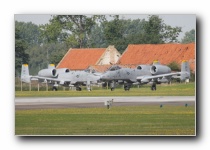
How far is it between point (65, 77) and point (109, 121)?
1649 mm

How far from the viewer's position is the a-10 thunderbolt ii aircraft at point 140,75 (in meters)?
32.0

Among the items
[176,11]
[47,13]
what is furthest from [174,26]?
[47,13]

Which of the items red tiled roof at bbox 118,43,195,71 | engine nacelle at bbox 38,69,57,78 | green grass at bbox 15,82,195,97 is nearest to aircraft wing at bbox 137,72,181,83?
green grass at bbox 15,82,195,97

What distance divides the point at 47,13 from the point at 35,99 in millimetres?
2202

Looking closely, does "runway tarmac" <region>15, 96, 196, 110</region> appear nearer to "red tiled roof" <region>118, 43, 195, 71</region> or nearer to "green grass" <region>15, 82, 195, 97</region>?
"green grass" <region>15, 82, 195, 97</region>

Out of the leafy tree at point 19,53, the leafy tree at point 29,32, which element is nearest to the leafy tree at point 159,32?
the leafy tree at point 29,32

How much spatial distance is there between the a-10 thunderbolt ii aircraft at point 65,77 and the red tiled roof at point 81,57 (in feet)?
0.64

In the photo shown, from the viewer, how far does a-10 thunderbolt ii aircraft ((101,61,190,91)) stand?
105 feet

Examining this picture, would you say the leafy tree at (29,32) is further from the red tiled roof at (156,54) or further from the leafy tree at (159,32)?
the leafy tree at (159,32)

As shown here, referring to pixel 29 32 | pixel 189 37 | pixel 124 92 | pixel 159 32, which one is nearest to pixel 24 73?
pixel 29 32

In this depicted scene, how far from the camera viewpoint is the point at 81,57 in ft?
105

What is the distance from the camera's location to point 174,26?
31375 millimetres
